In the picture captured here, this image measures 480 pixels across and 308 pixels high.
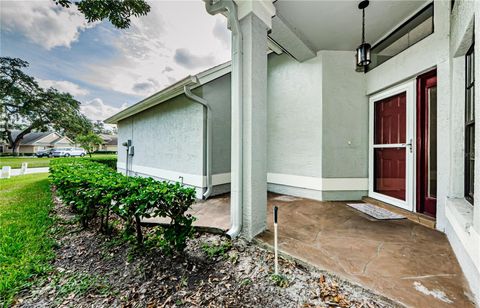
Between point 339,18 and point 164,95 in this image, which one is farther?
point 164,95

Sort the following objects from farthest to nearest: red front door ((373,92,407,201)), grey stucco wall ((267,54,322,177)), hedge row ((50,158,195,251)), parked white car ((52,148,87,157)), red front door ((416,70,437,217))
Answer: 1. parked white car ((52,148,87,157))
2. grey stucco wall ((267,54,322,177))
3. red front door ((373,92,407,201))
4. red front door ((416,70,437,217))
5. hedge row ((50,158,195,251))

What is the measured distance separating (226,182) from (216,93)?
227cm

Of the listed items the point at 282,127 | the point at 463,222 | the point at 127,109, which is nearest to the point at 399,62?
the point at 282,127

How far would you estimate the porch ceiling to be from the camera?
9.53 feet

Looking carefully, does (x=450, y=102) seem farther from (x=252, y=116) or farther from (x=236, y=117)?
(x=236, y=117)

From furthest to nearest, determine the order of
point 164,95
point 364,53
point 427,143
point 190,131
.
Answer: point 164,95, point 190,131, point 364,53, point 427,143

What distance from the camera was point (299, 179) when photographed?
15.4ft

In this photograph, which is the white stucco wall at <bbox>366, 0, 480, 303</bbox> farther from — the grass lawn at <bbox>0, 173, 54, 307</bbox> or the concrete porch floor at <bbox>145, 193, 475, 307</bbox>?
the grass lawn at <bbox>0, 173, 54, 307</bbox>

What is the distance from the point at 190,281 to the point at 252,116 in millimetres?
1963

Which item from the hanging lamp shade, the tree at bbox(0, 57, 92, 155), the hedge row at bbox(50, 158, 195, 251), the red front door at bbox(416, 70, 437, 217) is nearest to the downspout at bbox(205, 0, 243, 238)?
the hedge row at bbox(50, 158, 195, 251)

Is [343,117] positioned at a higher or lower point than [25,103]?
lower

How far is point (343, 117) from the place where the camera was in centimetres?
430

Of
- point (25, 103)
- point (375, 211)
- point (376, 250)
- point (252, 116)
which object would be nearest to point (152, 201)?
point (252, 116)

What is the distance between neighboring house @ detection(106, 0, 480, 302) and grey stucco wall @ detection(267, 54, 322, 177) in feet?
0.09
